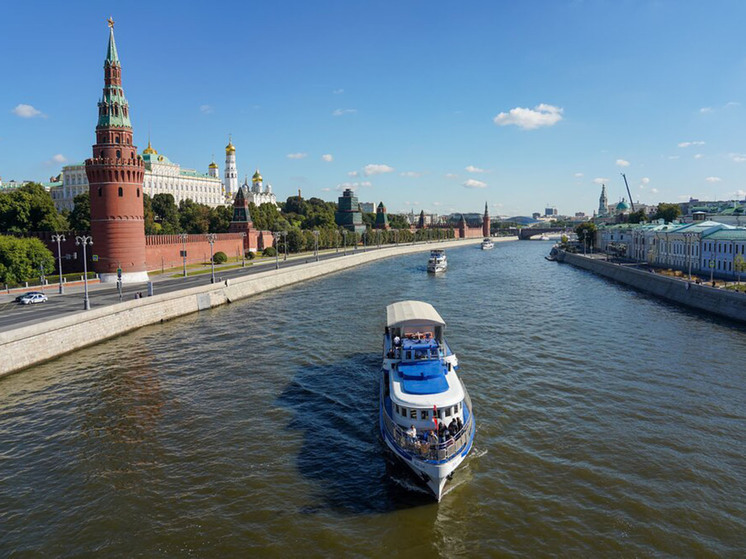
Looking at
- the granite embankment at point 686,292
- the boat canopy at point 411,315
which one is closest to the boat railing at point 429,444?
the boat canopy at point 411,315

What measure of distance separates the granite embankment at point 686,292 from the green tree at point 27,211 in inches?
3451

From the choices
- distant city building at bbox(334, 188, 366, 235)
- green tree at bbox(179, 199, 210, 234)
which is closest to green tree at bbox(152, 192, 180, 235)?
green tree at bbox(179, 199, 210, 234)

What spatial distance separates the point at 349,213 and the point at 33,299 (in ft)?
498

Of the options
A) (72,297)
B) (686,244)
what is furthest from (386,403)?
(686,244)

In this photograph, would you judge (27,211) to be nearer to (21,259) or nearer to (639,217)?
(21,259)

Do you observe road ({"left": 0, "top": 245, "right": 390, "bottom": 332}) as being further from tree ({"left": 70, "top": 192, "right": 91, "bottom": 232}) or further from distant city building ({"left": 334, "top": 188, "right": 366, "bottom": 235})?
distant city building ({"left": 334, "top": 188, "right": 366, "bottom": 235})

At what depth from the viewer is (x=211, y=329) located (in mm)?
48375

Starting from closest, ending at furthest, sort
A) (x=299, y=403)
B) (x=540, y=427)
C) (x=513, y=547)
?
(x=513, y=547), (x=540, y=427), (x=299, y=403)

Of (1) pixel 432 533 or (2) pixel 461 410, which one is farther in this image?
(2) pixel 461 410

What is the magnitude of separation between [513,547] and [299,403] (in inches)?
589

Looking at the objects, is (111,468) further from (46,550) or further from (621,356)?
(621,356)

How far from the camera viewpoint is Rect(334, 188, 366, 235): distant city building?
194 metres

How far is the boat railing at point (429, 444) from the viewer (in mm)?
18859

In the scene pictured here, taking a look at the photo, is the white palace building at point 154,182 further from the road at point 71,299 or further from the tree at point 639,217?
the tree at point 639,217
